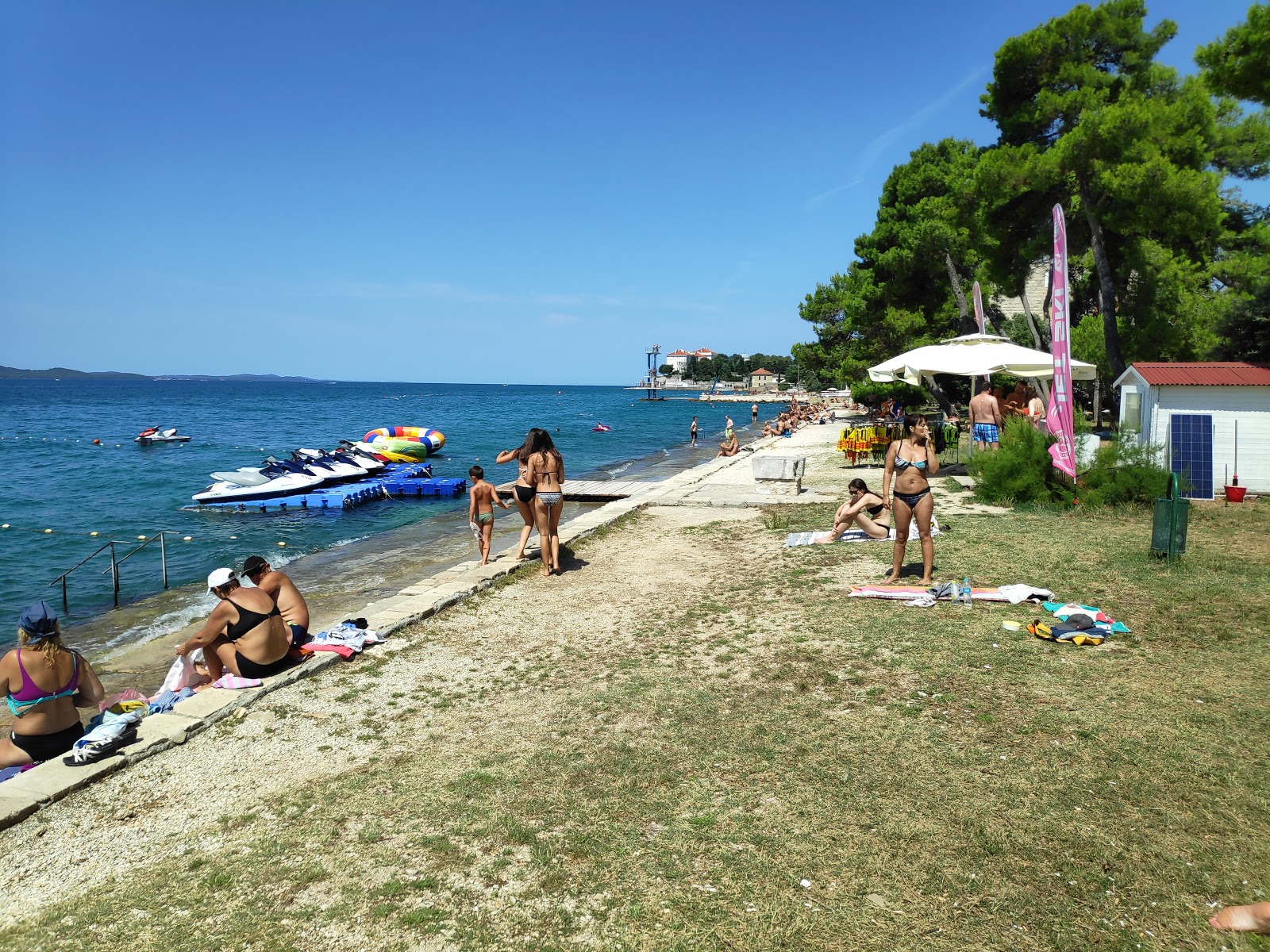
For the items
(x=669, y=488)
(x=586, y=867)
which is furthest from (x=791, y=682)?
(x=669, y=488)

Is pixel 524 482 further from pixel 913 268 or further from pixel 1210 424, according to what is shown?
pixel 913 268

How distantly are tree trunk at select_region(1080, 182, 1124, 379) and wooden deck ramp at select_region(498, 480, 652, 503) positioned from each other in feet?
33.7

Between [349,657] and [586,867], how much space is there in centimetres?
358

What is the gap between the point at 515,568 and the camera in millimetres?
9188

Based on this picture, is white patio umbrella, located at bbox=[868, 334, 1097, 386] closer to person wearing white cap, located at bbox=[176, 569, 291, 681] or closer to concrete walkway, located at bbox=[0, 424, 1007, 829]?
concrete walkway, located at bbox=[0, 424, 1007, 829]

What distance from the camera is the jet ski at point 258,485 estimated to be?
75.4ft

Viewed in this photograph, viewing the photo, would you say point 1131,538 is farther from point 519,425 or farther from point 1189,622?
point 519,425

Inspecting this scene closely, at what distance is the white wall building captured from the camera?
442 inches

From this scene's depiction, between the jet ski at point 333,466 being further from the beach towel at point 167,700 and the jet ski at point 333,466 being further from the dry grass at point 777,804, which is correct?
the dry grass at point 777,804

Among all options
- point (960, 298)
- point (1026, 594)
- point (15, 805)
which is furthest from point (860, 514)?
point (960, 298)

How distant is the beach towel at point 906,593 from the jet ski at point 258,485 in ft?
66.6

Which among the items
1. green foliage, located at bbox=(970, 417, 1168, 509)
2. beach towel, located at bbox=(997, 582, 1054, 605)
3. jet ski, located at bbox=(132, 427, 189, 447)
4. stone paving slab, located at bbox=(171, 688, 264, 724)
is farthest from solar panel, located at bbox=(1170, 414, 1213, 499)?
jet ski, located at bbox=(132, 427, 189, 447)

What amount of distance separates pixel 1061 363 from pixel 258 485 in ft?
71.6

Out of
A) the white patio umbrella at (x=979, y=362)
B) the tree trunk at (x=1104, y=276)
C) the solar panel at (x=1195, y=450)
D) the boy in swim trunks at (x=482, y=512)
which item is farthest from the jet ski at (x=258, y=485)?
the solar panel at (x=1195, y=450)
